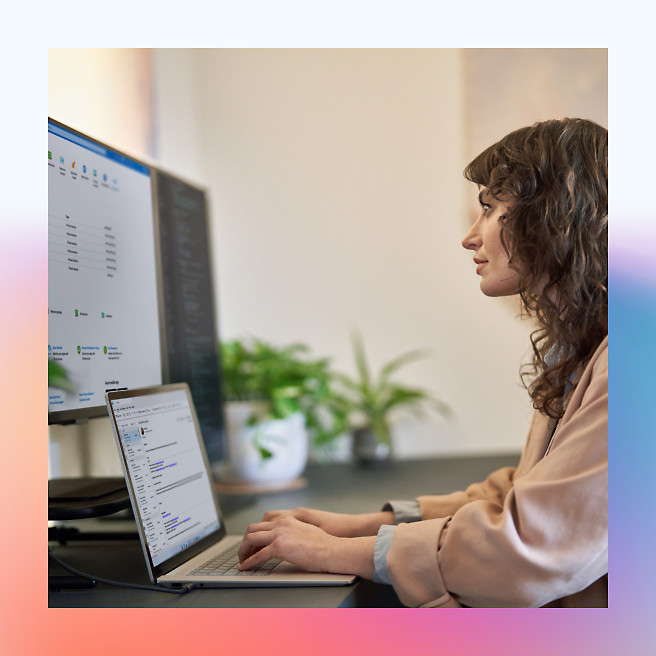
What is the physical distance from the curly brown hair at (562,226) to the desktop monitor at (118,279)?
1.76 ft

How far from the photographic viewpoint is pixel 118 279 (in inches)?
34.4

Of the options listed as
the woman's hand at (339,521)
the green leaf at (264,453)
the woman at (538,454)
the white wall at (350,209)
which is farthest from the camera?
the white wall at (350,209)

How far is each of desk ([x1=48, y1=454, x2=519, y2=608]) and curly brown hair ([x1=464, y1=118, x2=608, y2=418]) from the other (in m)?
0.37

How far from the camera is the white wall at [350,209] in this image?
71.9 inches

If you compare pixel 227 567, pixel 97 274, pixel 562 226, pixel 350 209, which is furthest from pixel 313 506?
pixel 350 209

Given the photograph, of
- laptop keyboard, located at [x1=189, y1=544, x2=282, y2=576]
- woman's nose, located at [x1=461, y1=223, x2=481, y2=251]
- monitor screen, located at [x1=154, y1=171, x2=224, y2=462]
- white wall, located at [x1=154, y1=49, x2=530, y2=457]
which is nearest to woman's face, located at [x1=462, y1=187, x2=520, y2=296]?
woman's nose, located at [x1=461, y1=223, x2=481, y2=251]

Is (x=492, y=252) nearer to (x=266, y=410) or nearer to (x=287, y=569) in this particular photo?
(x=287, y=569)

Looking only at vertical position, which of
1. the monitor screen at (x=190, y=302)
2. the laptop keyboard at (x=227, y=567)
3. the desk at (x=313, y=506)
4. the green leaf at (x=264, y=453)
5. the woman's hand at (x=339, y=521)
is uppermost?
the monitor screen at (x=190, y=302)

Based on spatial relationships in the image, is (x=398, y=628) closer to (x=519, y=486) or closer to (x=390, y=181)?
(x=519, y=486)

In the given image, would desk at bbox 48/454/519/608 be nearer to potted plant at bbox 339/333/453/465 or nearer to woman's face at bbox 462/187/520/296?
potted plant at bbox 339/333/453/465

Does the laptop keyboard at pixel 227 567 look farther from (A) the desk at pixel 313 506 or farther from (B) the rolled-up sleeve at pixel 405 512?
(B) the rolled-up sleeve at pixel 405 512

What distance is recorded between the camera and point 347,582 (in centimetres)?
66

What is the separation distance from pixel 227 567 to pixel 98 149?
60 cm

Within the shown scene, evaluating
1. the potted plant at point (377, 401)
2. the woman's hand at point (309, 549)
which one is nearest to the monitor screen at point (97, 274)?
the woman's hand at point (309, 549)
